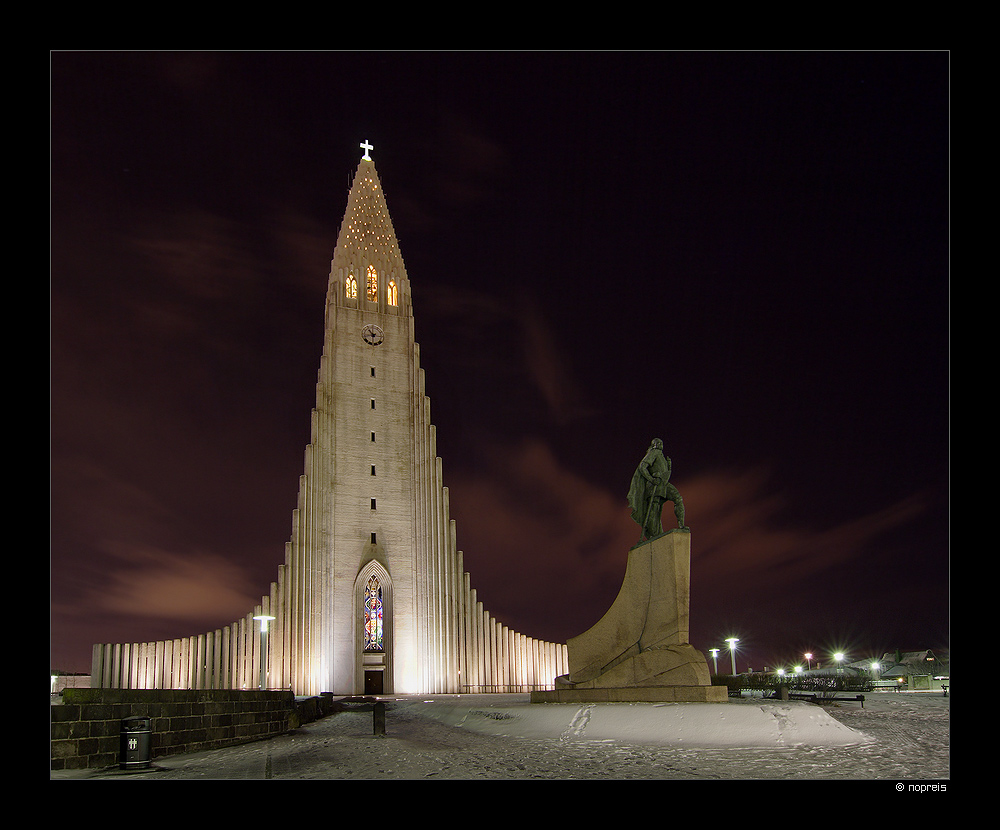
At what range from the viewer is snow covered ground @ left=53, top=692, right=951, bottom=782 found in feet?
29.4

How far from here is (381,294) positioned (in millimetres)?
38875

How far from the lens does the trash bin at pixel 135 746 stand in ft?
31.8

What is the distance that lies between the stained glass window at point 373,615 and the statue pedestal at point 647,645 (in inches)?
741

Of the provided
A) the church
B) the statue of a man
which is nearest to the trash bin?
the statue of a man

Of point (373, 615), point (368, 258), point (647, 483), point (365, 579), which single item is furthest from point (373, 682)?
point (647, 483)

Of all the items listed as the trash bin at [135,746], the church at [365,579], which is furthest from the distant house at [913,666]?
the trash bin at [135,746]

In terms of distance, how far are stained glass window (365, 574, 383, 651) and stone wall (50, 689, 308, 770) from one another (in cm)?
1937

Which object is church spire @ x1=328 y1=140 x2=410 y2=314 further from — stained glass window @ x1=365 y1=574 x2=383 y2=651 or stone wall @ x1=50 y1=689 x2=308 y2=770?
stone wall @ x1=50 y1=689 x2=308 y2=770

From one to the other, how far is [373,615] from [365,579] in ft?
5.24

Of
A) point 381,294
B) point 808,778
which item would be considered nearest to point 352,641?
point 381,294

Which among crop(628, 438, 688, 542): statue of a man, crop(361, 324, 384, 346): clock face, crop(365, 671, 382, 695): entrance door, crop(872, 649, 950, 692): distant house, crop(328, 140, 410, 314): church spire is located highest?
crop(328, 140, 410, 314): church spire
